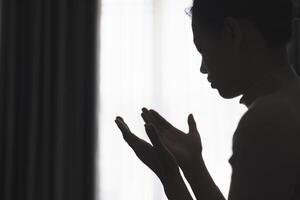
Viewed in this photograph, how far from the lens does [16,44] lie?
2180 millimetres

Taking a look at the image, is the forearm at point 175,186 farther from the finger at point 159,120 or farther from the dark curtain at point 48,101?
the dark curtain at point 48,101

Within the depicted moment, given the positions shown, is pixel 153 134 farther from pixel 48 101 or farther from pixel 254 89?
pixel 48 101

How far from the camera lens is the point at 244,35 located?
0.61m

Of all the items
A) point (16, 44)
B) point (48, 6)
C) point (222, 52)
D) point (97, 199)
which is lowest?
point (97, 199)

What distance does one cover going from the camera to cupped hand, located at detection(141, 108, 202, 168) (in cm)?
83

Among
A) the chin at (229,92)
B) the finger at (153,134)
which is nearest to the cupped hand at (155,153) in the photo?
the finger at (153,134)

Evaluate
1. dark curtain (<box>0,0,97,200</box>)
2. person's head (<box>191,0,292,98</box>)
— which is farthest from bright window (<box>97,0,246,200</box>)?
person's head (<box>191,0,292,98</box>)

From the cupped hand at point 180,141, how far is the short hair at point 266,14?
0.30 meters

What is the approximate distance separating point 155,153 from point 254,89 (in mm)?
248

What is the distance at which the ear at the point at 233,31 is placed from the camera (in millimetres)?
610

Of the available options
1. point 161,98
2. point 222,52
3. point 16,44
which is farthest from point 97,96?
point 222,52

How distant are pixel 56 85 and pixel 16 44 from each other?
32 centimetres

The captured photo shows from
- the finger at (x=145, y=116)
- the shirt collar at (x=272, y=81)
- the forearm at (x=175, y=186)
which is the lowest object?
the forearm at (x=175, y=186)

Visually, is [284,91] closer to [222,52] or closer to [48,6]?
[222,52]
